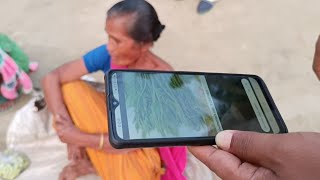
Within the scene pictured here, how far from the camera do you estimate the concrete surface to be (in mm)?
2182

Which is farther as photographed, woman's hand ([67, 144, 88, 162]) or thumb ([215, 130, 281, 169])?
woman's hand ([67, 144, 88, 162])

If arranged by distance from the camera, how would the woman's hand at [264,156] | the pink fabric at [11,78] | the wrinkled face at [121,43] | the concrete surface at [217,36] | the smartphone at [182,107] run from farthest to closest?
the concrete surface at [217,36] → the pink fabric at [11,78] → the wrinkled face at [121,43] → the smartphone at [182,107] → the woman's hand at [264,156]

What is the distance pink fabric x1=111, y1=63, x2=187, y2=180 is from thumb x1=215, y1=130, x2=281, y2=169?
694 mm

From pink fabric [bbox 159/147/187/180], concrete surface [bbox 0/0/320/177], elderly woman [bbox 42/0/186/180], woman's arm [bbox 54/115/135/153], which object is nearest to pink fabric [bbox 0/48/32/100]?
concrete surface [bbox 0/0/320/177]

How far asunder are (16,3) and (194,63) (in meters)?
1.05

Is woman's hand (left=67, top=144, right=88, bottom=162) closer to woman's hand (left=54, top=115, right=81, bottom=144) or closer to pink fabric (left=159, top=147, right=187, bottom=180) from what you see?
woman's hand (left=54, top=115, right=81, bottom=144)

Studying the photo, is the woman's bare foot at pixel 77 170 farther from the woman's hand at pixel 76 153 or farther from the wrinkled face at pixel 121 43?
the wrinkled face at pixel 121 43

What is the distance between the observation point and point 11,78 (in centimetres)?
188

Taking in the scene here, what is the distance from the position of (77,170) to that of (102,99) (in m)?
0.28

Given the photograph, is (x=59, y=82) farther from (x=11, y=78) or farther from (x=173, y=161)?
(x=173, y=161)

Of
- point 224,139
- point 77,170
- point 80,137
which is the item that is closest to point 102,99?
point 80,137

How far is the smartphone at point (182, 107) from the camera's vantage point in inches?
35.6

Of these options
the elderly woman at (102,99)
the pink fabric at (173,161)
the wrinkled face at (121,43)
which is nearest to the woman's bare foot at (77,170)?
the elderly woman at (102,99)

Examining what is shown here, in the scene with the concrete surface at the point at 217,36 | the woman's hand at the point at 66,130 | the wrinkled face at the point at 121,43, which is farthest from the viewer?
the concrete surface at the point at 217,36
